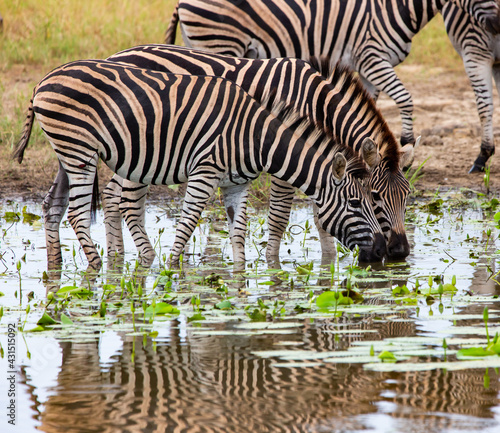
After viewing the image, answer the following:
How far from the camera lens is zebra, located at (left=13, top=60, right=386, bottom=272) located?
6.22 m

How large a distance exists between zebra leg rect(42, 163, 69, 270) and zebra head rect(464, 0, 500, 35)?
5.83 meters

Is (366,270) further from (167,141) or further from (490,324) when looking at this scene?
(167,141)

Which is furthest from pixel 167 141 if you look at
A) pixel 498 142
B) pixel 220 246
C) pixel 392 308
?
pixel 498 142

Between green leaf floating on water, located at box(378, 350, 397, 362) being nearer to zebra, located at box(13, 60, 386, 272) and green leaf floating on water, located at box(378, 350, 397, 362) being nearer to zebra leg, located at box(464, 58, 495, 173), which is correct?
zebra, located at box(13, 60, 386, 272)

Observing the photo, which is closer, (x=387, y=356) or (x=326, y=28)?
(x=387, y=356)

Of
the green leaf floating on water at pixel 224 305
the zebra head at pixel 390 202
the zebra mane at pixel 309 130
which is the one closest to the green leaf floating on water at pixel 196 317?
the green leaf floating on water at pixel 224 305

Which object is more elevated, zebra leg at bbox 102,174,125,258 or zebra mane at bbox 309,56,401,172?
zebra mane at bbox 309,56,401,172

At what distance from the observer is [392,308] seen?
197 inches

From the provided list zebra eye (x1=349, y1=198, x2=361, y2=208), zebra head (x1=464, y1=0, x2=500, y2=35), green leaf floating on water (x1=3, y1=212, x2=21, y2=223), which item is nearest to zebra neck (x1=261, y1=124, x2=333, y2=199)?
zebra eye (x1=349, y1=198, x2=361, y2=208)

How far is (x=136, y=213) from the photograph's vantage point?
279 inches

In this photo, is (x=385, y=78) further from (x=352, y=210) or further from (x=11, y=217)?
(x=11, y=217)

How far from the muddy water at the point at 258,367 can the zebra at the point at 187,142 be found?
0.62 m

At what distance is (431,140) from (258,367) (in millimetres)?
8253

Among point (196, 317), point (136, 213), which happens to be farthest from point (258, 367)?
point (136, 213)
